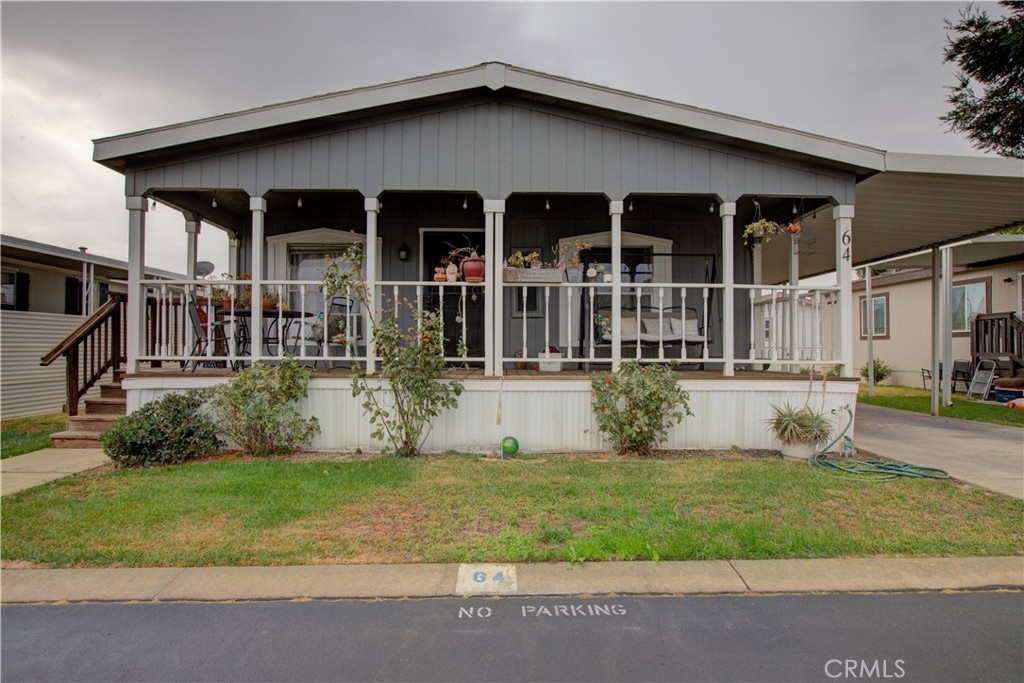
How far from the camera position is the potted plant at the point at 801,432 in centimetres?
542

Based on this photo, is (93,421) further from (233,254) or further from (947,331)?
(947,331)

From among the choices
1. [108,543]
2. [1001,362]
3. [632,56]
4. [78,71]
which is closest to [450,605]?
[108,543]

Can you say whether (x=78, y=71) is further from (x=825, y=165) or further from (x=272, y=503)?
(x=825, y=165)

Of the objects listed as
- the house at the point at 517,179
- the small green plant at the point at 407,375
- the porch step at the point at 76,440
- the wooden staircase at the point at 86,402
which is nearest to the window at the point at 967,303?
the house at the point at 517,179

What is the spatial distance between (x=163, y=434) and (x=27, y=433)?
418cm

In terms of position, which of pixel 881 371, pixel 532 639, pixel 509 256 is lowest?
pixel 532 639

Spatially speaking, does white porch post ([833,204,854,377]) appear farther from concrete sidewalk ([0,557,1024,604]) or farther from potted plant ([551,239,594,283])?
concrete sidewalk ([0,557,1024,604])

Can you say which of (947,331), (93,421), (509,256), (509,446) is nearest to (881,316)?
(947,331)

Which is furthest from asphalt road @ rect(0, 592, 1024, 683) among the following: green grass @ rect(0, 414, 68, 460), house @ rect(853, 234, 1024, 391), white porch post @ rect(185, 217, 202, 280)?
house @ rect(853, 234, 1024, 391)

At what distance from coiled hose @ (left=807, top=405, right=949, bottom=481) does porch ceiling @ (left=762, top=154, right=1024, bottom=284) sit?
10.6 feet

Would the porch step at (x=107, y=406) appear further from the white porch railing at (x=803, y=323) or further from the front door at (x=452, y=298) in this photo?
the white porch railing at (x=803, y=323)

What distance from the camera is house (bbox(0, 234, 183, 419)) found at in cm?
983

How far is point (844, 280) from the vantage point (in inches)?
242

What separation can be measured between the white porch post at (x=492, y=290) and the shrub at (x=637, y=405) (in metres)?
1.10
